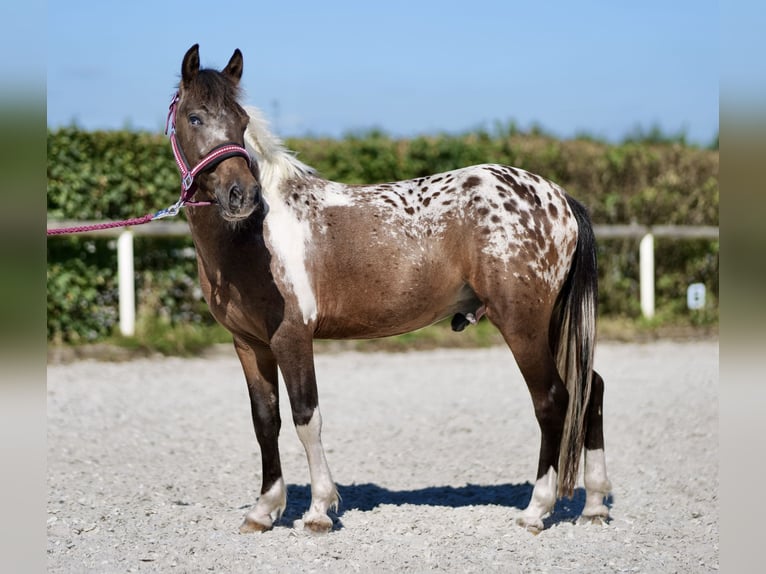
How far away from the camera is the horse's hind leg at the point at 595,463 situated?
183 inches

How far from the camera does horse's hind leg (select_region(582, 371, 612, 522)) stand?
183 inches

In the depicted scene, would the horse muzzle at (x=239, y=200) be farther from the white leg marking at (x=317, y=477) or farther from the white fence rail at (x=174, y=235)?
the white fence rail at (x=174, y=235)

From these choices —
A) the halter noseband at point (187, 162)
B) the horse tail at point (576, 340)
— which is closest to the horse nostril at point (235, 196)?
the halter noseband at point (187, 162)

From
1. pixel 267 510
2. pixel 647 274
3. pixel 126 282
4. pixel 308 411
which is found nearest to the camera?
pixel 308 411

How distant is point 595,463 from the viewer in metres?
Result: 4.69

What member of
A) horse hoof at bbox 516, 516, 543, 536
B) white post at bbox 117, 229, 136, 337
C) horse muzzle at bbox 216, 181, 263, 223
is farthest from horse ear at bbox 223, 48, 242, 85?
white post at bbox 117, 229, 136, 337

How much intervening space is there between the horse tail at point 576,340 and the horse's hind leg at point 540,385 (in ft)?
0.24

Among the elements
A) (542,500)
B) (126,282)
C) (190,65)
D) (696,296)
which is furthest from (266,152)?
(696,296)

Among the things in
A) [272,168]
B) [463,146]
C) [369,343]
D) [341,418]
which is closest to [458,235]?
[272,168]

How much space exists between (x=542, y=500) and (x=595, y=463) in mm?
419

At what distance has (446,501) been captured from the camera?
5.24 m

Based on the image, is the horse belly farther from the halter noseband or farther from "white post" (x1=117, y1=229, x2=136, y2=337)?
"white post" (x1=117, y1=229, x2=136, y2=337)

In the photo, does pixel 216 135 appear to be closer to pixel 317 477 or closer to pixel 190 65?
pixel 190 65

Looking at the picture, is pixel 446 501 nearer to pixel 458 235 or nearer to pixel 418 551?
pixel 418 551
